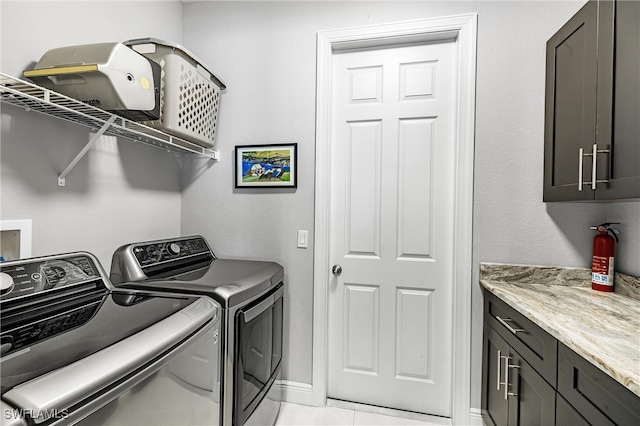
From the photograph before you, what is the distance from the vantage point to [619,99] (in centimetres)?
123

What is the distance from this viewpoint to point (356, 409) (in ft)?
6.79

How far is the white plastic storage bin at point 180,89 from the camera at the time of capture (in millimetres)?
1637

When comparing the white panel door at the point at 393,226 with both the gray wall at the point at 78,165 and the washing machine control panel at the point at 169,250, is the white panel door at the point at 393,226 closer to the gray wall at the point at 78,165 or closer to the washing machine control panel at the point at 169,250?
the washing machine control panel at the point at 169,250

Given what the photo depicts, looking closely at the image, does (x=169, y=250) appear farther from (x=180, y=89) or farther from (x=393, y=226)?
(x=393, y=226)

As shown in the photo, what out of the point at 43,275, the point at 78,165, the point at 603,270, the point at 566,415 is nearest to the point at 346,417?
the point at 566,415

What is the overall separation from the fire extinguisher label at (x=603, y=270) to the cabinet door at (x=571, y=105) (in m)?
0.36

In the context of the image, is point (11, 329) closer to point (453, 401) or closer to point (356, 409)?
point (356, 409)

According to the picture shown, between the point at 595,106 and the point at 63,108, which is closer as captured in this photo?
the point at 63,108

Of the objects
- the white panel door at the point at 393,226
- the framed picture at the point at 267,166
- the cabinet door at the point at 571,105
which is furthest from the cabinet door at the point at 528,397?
the framed picture at the point at 267,166

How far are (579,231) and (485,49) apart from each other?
1.12m

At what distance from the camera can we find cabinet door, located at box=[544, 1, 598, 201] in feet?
4.55

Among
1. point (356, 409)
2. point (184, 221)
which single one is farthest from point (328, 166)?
point (356, 409)

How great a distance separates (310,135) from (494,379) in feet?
5.60

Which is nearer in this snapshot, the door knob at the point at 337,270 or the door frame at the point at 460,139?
the door frame at the point at 460,139
